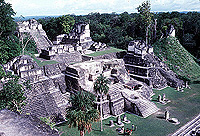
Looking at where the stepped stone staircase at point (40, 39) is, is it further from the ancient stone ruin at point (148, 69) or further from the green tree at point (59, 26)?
the ancient stone ruin at point (148, 69)

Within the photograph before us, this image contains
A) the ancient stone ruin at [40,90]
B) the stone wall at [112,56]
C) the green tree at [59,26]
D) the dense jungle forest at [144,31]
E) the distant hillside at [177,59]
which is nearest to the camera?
the ancient stone ruin at [40,90]

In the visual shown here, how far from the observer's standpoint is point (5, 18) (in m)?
20.4

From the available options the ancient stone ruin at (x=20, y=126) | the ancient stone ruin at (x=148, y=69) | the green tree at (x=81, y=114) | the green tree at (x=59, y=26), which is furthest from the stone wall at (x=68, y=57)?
the ancient stone ruin at (x=20, y=126)

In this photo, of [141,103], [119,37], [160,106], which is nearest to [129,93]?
[141,103]

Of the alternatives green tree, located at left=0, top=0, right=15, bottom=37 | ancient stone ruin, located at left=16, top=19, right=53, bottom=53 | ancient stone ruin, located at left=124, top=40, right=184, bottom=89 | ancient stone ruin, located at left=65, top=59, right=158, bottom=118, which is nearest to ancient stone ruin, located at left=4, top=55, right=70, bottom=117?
ancient stone ruin, located at left=65, top=59, right=158, bottom=118

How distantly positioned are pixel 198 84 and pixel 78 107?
19.4 m

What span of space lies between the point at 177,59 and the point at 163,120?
50.1 ft

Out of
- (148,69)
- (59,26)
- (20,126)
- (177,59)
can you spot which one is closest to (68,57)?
(148,69)

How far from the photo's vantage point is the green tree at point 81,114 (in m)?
12.0

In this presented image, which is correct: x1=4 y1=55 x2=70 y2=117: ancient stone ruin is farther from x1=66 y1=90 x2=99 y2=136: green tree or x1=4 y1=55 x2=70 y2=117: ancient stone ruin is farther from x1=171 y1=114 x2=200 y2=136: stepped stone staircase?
x1=171 y1=114 x2=200 y2=136: stepped stone staircase

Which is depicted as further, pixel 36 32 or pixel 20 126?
pixel 36 32

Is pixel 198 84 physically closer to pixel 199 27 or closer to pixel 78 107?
pixel 78 107

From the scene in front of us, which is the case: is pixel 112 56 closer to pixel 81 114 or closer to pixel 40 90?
pixel 40 90

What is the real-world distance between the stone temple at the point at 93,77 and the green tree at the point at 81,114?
444 cm
